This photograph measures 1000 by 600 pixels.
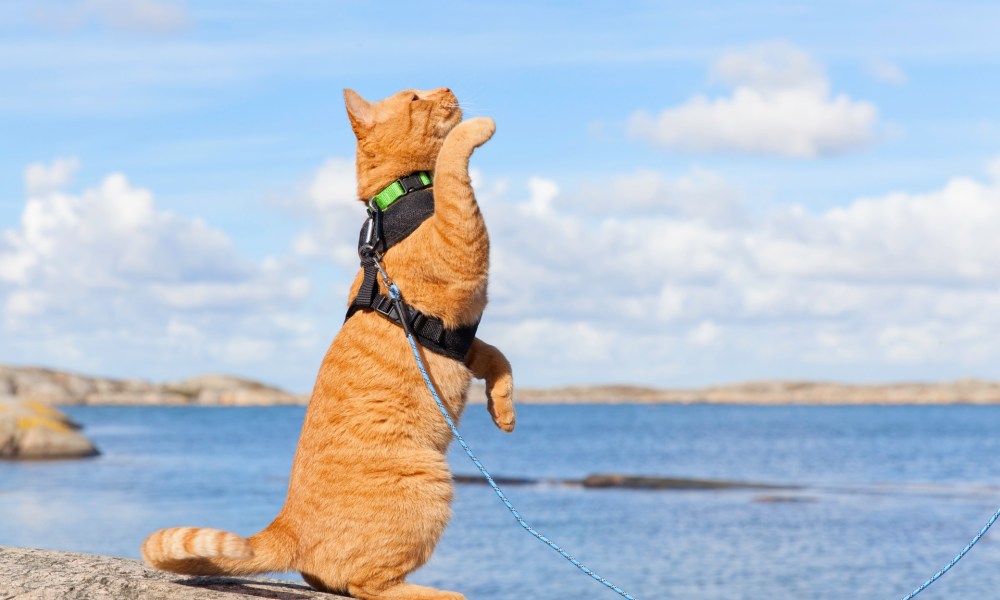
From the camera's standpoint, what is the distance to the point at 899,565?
1764 centimetres

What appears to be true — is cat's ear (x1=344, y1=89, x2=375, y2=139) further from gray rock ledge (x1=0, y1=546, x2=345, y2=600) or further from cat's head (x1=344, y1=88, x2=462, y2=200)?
gray rock ledge (x1=0, y1=546, x2=345, y2=600)

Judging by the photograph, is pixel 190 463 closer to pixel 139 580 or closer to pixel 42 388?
pixel 139 580

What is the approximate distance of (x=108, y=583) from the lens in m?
4.56

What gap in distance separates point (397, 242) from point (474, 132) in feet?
2.16

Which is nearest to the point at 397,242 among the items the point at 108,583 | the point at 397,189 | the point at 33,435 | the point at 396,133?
the point at 397,189

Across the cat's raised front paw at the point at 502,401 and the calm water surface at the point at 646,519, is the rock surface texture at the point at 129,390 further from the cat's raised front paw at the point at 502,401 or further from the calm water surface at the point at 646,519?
the cat's raised front paw at the point at 502,401

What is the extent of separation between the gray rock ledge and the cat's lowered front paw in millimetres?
2253

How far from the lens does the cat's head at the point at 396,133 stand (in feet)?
16.5

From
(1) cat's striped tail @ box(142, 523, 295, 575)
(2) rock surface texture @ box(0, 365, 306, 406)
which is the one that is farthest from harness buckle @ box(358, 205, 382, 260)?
(2) rock surface texture @ box(0, 365, 306, 406)

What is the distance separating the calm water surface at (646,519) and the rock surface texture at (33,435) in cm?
104

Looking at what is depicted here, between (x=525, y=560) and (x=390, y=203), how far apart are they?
13.2m

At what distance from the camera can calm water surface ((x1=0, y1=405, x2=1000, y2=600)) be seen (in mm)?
15906

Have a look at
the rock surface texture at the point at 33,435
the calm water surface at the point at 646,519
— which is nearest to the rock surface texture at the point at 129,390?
the calm water surface at the point at 646,519

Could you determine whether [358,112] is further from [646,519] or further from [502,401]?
[646,519]
